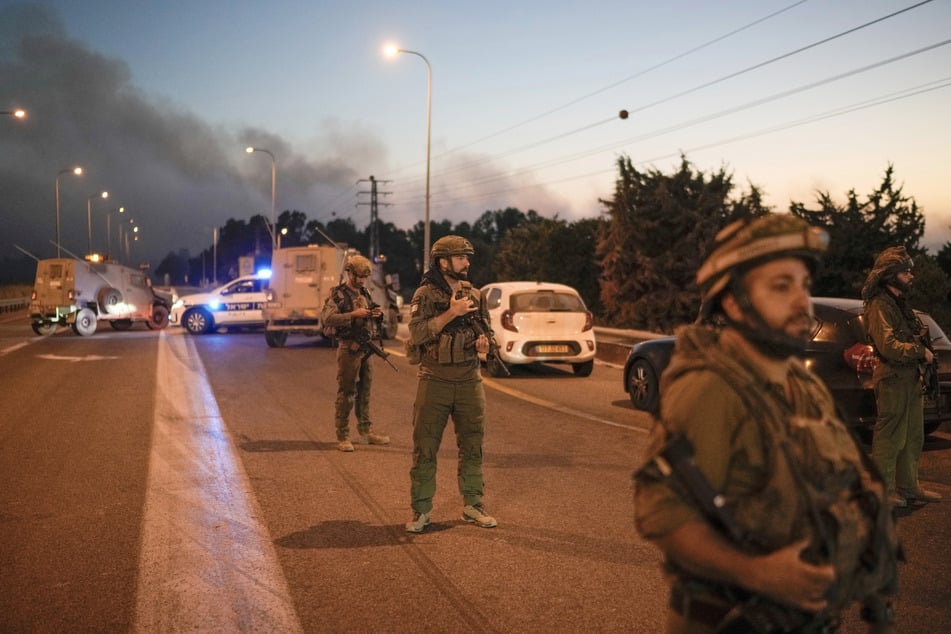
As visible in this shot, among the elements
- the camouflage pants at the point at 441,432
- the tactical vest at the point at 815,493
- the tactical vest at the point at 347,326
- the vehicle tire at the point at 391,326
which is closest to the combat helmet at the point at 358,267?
the tactical vest at the point at 347,326

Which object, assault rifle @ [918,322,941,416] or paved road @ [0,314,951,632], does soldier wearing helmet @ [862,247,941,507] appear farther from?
paved road @ [0,314,951,632]

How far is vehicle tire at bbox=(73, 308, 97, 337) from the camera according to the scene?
25.9m

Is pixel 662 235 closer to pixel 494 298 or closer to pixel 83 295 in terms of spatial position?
pixel 494 298

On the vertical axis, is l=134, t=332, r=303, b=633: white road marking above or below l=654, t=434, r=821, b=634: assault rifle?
below

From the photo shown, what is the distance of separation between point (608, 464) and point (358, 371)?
8.52ft

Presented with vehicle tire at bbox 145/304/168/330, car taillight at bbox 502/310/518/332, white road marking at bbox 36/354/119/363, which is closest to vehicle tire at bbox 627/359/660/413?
car taillight at bbox 502/310/518/332

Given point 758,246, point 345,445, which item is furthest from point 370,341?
point 758,246

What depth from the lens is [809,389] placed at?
2039 mm

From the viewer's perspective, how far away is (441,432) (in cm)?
556

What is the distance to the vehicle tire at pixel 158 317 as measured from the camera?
2956cm

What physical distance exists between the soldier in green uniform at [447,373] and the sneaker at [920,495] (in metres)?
3.07

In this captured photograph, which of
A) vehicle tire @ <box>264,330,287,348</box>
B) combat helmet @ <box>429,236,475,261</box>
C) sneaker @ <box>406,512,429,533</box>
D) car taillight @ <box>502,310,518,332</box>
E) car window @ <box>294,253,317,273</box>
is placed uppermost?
car window @ <box>294,253,317,273</box>

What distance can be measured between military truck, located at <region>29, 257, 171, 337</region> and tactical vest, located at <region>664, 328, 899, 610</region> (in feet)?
88.8

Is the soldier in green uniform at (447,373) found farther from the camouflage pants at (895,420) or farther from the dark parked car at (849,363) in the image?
the dark parked car at (849,363)
